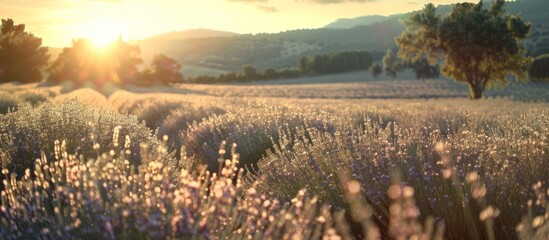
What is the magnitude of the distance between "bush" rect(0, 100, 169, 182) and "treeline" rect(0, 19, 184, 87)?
4735 cm

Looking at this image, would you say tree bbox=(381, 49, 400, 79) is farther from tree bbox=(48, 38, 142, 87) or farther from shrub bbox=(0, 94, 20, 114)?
shrub bbox=(0, 94, 20, 114)

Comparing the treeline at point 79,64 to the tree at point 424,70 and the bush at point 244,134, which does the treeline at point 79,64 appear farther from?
the bush at point 244,134

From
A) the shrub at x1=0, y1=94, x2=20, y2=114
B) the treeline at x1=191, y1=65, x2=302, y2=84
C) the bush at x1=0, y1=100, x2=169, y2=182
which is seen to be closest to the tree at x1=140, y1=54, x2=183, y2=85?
the treeline at x1=191, y1=65, x2=302, y2=84

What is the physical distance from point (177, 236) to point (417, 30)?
1215 inches

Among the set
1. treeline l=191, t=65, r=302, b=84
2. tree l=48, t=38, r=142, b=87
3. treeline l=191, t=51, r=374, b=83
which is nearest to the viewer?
tree l=48, t=38, r=142, b=87

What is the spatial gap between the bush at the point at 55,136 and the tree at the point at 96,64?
56.7m

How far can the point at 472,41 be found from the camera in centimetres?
2952

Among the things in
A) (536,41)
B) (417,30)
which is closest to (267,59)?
(536,41)

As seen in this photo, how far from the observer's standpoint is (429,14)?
3127 cm

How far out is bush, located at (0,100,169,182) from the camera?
5883 mm

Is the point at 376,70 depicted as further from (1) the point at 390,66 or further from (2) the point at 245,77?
(2) the point at 245,77

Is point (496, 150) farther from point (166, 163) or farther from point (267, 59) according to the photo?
point (267, 59)

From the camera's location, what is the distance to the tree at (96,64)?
64125mm

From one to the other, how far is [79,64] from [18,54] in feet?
31.3
